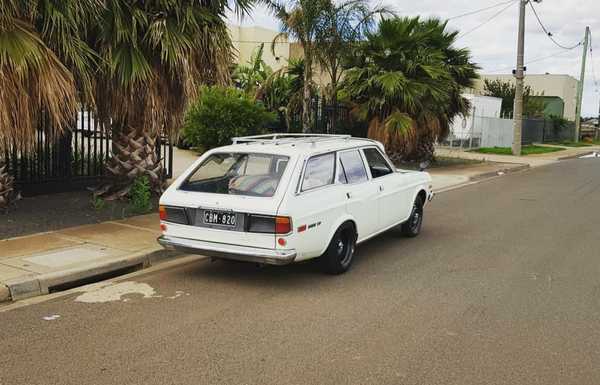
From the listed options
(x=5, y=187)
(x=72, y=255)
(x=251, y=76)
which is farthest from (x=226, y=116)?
(x=72, y=255)

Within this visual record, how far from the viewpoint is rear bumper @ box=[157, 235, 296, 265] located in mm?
6305

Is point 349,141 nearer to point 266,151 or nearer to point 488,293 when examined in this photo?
point 266,151

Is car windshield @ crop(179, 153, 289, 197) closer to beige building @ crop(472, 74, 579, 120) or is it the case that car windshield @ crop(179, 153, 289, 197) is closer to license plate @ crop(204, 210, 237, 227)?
license plate @ crop(204, 210, 237, 227)

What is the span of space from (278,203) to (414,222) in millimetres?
3773

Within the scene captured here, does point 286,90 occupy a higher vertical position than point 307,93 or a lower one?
higher

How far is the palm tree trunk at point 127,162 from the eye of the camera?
10773 mm

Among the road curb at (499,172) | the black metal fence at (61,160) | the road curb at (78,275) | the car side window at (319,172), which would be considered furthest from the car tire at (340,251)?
the road curb at (499,172)

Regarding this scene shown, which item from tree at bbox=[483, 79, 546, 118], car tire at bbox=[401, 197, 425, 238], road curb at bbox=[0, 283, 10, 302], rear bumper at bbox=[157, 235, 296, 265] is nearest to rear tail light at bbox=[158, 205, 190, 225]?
rear bumper at bbox=[157, 235, 296, 265]

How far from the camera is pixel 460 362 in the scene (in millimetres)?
4727

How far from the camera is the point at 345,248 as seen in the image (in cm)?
731

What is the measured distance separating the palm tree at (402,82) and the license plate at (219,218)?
12.9 meters

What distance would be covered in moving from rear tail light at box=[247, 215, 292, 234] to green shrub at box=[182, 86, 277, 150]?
12554mm

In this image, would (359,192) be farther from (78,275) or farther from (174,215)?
(78,275)

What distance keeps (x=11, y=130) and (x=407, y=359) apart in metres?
5.62
